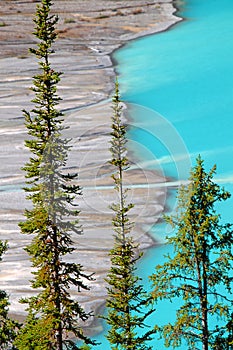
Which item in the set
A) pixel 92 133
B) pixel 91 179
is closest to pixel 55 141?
pixel 91 179

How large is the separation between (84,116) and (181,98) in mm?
6983

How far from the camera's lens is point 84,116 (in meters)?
52.2

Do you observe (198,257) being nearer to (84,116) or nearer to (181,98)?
(84,116)

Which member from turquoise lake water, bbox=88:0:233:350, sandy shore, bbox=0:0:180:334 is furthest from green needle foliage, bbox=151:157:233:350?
sandy shore, bbox=0:0:180:334

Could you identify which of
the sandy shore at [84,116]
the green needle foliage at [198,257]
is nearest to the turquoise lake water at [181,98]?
the sandy shore at [84,116]

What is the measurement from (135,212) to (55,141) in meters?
21.4

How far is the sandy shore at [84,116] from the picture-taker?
36.9m

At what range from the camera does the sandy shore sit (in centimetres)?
3691

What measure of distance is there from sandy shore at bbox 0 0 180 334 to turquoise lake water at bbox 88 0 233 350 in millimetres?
1256

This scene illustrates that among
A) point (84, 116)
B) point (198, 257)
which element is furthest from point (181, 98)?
point (198, 257)

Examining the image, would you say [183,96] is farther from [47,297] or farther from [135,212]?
[47,297]

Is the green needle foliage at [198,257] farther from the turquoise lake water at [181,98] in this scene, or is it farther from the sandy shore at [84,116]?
the sandy shore at [84,116]

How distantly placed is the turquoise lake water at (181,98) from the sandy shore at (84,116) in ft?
4.12

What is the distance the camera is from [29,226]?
20.2 m
